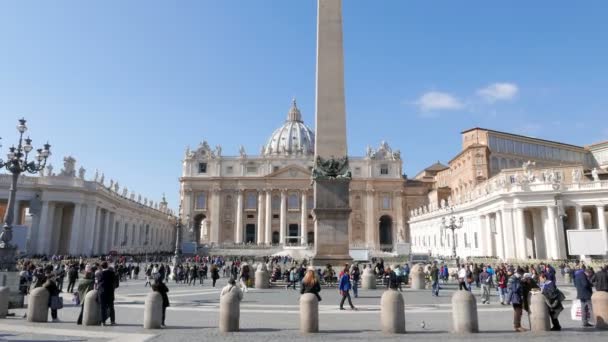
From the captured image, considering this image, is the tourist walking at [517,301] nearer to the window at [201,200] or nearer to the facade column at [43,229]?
the facade column at [43,229]

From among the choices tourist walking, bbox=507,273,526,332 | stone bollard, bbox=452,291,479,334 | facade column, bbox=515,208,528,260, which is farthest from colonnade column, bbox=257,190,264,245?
stone bollard, bbox=452,291,479,334

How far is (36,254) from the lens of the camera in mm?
38594

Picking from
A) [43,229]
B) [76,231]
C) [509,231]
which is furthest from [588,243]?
[43,229]

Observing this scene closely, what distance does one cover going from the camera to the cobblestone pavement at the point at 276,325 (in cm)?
754

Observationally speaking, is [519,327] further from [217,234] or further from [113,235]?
[217,234]

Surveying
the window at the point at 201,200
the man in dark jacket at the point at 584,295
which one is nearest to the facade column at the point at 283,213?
the window at the point at 201,200

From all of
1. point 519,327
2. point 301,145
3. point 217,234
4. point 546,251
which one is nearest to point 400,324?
point 519,327

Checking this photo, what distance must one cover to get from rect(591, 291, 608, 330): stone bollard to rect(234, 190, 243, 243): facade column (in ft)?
241

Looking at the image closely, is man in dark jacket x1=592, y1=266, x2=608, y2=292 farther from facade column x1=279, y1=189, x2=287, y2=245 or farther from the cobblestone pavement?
facade column x1=279, y1=189, x2=287, y2=245

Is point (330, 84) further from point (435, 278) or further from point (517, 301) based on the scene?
point (517, 301)

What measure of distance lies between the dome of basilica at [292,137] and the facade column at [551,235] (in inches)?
3044

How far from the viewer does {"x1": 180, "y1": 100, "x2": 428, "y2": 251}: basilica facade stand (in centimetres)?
8075

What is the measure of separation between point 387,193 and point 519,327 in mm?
76897

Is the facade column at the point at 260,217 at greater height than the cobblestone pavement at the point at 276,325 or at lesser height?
greater
